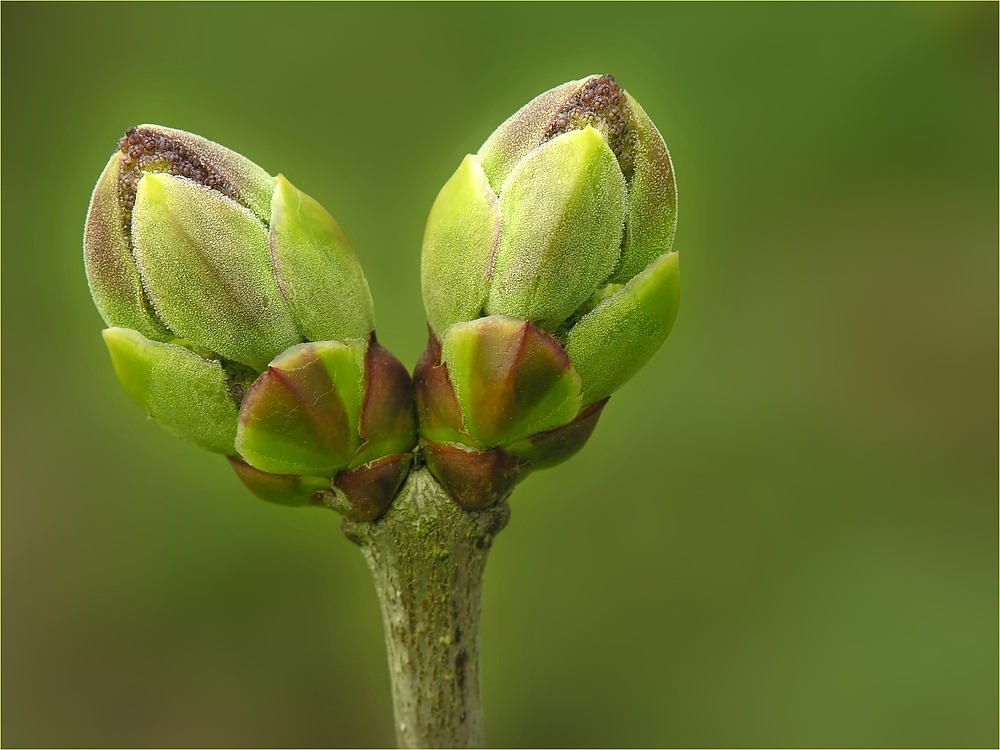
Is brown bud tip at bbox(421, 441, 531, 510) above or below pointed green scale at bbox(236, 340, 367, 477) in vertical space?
below

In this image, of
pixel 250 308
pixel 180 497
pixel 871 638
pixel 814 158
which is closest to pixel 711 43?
pixel 814 158

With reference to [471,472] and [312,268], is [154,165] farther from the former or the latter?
[471,472]

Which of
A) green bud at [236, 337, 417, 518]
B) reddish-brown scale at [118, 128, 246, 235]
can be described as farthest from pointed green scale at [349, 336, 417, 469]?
reddish-brown scale at [118, 128, 246, 235]

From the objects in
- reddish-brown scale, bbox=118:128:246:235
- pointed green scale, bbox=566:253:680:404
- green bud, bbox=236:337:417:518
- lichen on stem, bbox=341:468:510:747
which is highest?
reddish-brown scale, bbox=118:128:246:235

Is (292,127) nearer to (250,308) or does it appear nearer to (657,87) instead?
(657,87)

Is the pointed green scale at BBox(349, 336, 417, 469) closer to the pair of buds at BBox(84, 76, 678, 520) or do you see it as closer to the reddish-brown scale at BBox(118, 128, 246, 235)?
the pair of buds at BBox(84, 76, 678, 520)

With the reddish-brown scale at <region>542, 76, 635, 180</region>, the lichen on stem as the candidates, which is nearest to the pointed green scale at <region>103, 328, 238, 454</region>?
the lichen on stem

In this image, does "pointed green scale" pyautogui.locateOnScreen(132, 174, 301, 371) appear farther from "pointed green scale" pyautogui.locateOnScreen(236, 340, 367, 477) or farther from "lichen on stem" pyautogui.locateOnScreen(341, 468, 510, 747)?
"lichen on stem" pyautogui.locateOnScreen(341, 468, 510, 747)
